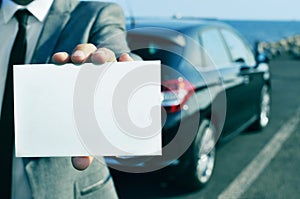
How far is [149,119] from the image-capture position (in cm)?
112

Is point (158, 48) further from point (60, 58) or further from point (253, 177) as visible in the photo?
point (60, 58)

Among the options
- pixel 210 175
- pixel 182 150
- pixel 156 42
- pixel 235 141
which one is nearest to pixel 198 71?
pixel 156 42

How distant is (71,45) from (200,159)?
8.83 feet

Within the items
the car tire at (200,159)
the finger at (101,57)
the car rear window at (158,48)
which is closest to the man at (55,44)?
the finger at (101,57)

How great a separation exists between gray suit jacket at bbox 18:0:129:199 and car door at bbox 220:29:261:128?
3325 mm

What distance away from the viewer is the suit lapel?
1274 millimetres

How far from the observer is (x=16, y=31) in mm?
1332

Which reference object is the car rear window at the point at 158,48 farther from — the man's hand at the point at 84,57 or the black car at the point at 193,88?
the man's hand at the point at 84,57

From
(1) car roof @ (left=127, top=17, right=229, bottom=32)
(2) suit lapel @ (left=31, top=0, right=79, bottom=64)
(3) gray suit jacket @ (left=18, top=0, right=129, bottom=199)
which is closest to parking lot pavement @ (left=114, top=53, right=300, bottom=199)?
(1) car roof @ (left=127, top=17, right=229, bottom=32)

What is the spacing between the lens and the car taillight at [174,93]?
3381 millimetres

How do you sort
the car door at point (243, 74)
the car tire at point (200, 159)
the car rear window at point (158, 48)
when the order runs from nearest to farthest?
the car rear window at point (158, 48)
the car tire at point (200, 159)
the car door at point (243, 74)

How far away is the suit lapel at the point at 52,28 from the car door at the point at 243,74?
3384 mm

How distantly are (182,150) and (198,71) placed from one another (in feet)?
2.23

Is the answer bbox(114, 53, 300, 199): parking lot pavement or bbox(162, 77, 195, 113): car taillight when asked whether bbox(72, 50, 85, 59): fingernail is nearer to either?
bbox(162, 77, 195, 113): car taillight
